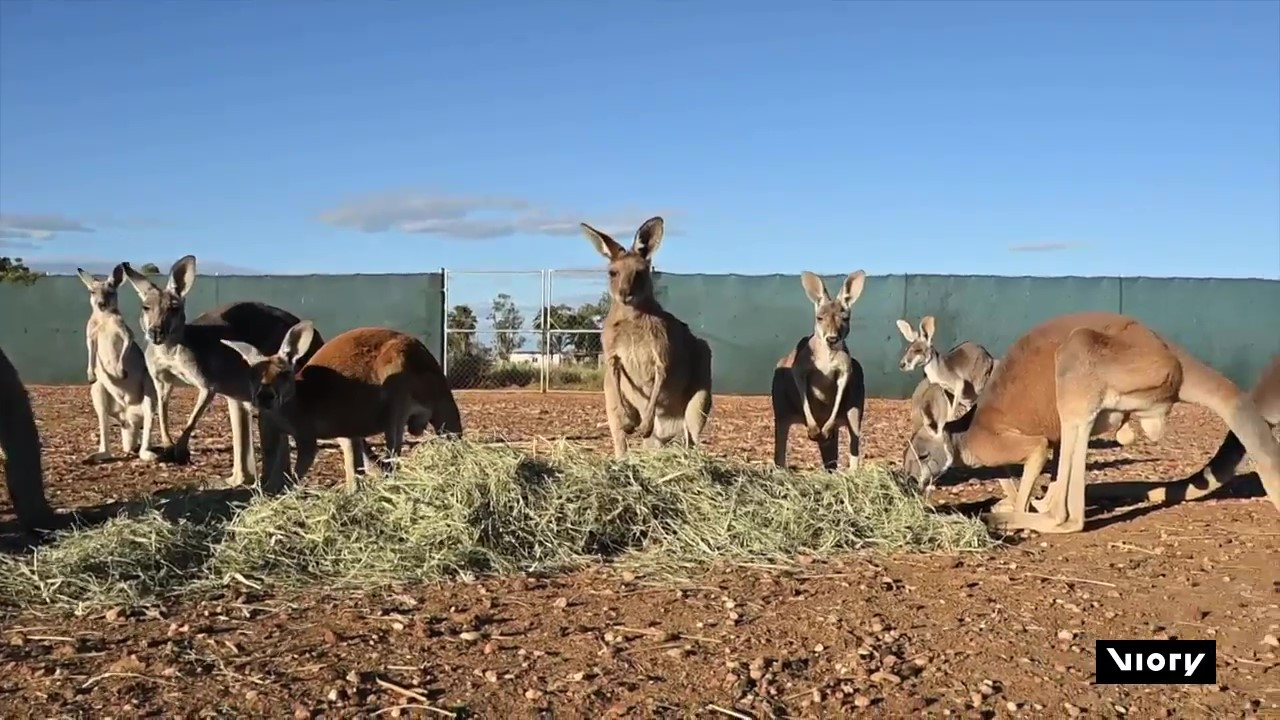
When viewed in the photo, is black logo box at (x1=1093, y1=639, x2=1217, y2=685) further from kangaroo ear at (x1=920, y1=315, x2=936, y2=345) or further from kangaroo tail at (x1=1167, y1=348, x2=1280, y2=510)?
kangaroo ear at (x1=920, y1=315, x2=936, y2=345)

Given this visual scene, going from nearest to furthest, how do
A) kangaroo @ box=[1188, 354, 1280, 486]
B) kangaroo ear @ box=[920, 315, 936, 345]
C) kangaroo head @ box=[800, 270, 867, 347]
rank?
kangaroo @ box=[1188, 354, 1280, 486]
kangaroo head @ box=[800, 270, 867, 347]
kangaroo ear @ box=[920, 315, 936, 345]

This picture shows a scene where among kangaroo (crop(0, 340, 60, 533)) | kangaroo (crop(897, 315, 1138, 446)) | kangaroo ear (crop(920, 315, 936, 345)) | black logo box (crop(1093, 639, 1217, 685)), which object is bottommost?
black logo box (crop(1093, 639, 1217, 685))

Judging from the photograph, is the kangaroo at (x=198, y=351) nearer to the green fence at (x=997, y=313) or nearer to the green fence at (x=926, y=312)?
the green fence at (x=997, y=313)

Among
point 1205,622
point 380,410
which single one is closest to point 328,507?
point 380,410

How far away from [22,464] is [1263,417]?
6.35 metres

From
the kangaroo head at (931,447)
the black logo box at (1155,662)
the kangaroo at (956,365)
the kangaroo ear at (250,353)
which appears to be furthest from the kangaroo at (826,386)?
the kangaroo at (956,365)

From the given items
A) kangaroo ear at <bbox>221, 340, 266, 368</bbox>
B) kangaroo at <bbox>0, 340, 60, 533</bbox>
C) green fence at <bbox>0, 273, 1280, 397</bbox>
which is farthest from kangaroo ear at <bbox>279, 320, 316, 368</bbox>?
green fence at <bbox>0, 273, 1280, 397</bbox>

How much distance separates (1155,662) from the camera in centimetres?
372

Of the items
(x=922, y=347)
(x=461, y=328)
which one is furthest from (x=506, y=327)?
(x=922, y=347)

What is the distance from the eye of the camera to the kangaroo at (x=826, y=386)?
772 cm

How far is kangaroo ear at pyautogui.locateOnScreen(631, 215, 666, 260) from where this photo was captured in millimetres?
7309

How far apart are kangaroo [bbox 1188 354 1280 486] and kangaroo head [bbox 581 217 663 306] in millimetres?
3579

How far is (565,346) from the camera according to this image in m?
20.5

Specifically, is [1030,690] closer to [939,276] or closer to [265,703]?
[265,703]
